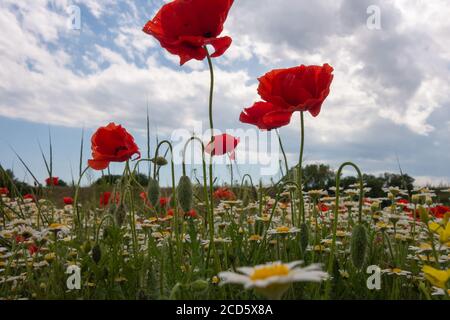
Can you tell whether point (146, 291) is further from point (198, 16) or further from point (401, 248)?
point (401, 248)

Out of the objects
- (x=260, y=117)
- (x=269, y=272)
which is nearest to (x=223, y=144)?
(x=260, y=117)

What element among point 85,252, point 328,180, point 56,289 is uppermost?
point 328,180

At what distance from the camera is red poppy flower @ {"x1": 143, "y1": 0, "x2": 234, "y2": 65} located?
1.35m

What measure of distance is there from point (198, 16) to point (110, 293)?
901 mm

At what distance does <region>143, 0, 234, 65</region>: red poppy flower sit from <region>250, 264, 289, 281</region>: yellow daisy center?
0.69 m

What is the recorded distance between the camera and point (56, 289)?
5.52ft

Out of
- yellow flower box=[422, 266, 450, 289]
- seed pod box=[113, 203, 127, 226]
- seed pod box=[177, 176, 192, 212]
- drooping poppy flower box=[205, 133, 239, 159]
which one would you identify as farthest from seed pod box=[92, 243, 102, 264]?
yellow flower box=[422, 266, 450, 289]

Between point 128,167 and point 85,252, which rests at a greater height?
point 128,167

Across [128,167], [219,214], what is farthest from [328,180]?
[128,167]

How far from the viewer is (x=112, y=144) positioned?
6.08 ft

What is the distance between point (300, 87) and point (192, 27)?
0.36 m

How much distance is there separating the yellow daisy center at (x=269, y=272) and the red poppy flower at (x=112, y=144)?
39.7 inches

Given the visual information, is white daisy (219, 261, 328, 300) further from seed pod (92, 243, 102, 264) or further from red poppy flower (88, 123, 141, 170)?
red poppy flower (88, 123, 141, 170)

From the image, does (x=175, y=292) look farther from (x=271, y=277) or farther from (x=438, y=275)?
(x=438, y=275)
